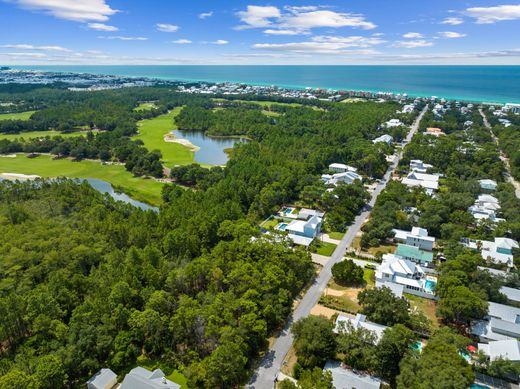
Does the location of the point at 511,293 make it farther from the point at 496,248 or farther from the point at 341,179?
the point at 341,179

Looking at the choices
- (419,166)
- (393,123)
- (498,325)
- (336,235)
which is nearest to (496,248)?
(498,325)

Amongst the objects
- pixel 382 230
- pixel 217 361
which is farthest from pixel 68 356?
pixel 382 230

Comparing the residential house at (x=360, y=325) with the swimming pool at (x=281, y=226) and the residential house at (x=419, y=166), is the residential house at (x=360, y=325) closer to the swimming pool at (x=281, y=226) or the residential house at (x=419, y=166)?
the swimming pool at (x=281, y=226)

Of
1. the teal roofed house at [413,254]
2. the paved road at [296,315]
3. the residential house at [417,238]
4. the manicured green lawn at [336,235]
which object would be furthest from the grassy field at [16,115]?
the teal roofed house at [413,254]

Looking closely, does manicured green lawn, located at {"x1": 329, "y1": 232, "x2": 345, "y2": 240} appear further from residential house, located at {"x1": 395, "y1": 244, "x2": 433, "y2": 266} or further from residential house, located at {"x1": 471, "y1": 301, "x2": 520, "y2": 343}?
residential house, located at {"x1": 471, "y1": 301, "x2": 520, "y2": 343}

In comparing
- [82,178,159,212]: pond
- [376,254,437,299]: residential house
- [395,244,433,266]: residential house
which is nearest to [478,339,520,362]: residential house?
[376,254,437,299]: residential house

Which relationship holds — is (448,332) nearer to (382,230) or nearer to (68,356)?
(382,230)
